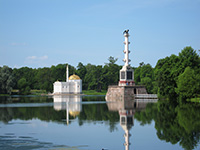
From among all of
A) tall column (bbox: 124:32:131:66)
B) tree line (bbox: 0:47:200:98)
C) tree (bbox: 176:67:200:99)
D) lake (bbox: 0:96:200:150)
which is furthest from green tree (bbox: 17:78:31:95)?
lake (bbox: 0:96:200:150)

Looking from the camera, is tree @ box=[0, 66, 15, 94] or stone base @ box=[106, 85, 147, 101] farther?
tree @ box=[0, 66, 15, 94]

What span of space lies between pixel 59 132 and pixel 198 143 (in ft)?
35.1

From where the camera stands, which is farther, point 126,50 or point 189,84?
point 126,50

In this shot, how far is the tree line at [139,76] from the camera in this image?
6425 centimetres

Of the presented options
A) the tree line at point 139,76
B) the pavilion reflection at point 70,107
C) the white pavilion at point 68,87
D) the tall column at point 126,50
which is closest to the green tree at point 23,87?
the tree line at point 139,76

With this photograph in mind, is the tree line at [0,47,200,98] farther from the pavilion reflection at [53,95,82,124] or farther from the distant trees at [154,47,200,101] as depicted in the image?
the pavilion reflection at [53,95,82,124]

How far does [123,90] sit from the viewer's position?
7806cm

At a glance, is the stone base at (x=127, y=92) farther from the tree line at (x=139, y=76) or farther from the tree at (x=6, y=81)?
the tree at (x=6, y=81)

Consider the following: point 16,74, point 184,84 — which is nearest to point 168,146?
point 184,84

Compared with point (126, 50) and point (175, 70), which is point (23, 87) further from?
point (175, 70)

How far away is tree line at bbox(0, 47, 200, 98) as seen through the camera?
64.2 metres

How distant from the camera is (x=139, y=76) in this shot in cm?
12150

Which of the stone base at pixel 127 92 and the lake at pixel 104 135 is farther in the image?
the stone base at pixel 127 92

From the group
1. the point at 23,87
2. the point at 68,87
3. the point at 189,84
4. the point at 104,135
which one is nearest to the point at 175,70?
the point at 189,84
